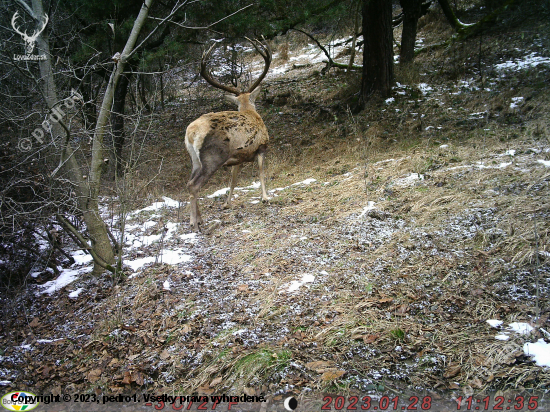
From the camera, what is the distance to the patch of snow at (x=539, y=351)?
2.69 metres

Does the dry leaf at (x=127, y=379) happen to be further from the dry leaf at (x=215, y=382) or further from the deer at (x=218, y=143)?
the deer at (x=218, y=143)

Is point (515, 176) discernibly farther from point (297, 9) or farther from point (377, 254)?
point (297, 9)

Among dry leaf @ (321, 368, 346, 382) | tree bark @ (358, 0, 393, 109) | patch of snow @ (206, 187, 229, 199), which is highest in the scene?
tree bark @ (358, 0, 393, 109)

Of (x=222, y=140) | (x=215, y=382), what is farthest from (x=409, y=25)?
(x=215, y=382)

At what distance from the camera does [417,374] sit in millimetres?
2791

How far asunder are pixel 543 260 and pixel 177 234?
4.98 m

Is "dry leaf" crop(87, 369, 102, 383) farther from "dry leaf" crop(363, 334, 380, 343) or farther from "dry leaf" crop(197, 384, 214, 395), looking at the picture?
"dry leaf" crop(363, 334, 380, 343)

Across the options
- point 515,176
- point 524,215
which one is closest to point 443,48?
point 515,176

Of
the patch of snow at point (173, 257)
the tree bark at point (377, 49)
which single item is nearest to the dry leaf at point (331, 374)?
the patch of snow at point (173, 257)

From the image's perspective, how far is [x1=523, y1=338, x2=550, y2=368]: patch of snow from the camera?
2691 millimetres

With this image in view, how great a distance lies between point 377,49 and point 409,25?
7.56 ft

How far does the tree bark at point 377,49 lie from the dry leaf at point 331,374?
8997mm

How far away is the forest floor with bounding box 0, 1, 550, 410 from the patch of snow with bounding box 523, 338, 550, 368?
0.01 m

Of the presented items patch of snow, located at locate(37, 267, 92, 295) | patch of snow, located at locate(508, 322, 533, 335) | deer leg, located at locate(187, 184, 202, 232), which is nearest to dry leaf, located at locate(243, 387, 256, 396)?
patch of snow, located at locate(508, 322, 533, 335)
